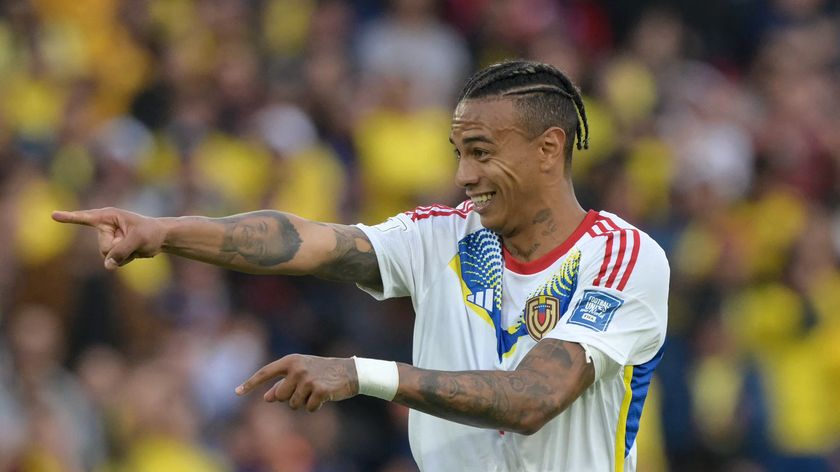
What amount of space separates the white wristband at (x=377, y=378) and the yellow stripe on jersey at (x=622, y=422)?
3.38 feet

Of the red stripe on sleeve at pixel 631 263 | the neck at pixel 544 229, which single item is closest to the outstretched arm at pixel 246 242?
the neck at pixel 544 229

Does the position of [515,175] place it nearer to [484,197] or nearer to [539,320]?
[484,197]

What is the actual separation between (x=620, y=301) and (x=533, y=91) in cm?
81

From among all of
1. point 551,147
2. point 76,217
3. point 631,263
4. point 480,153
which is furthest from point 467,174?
point 76,217

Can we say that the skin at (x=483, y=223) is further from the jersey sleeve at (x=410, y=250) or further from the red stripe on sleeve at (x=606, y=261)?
the red stripe on sleeve at (x=606, y=261)

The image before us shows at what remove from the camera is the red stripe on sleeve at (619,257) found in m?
5.18

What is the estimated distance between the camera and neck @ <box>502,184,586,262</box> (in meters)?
5.42

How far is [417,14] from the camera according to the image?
1245 cm

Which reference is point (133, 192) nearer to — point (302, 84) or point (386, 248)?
point (302, 84)

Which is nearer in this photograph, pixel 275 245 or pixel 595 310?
pixel 595 310

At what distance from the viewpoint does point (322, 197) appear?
35.2 feet

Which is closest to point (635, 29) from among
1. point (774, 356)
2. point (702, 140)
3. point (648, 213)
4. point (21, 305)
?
point (702, 140)

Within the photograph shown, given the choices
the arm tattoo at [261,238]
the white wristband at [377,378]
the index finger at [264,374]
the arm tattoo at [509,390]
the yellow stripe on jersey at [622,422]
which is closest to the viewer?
the index finger at [264,374]

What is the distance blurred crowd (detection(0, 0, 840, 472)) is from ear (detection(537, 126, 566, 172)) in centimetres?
441
